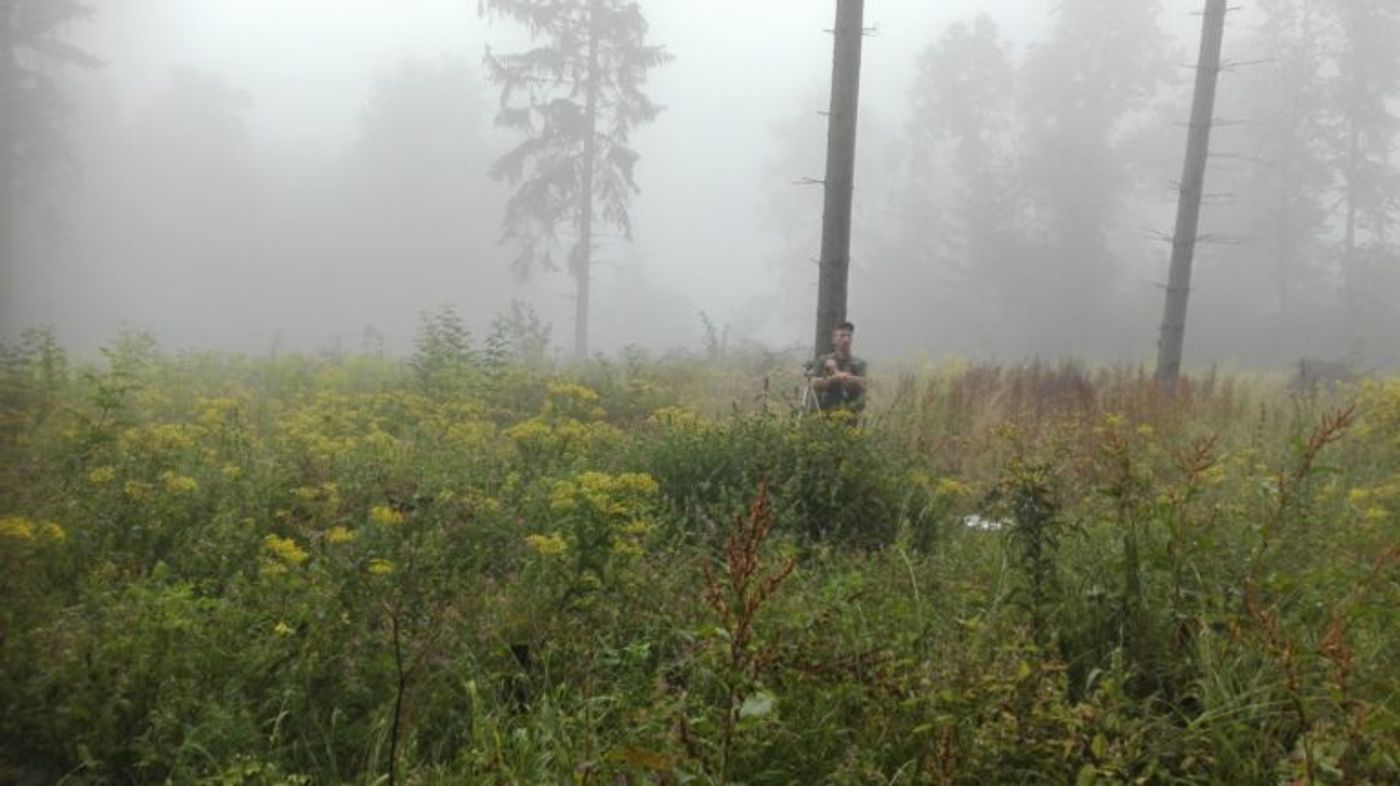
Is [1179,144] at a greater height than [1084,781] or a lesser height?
greater

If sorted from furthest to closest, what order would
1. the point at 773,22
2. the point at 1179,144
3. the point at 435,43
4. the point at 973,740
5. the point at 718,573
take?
the point at 773,22 < the point at 435,43 < the point at 1179,144 < the point at 718,573 < the point at 973,740

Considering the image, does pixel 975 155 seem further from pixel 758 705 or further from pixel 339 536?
pixel 758 705

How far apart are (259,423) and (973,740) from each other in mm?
7163

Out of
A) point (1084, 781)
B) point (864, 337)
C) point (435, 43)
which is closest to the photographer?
point (1084, 781)

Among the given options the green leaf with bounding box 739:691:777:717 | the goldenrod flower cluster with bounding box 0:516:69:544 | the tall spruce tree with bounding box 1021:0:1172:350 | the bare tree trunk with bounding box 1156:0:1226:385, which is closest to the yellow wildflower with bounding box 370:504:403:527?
the goldenrod flower cluster with bounding box 0:516:69:544

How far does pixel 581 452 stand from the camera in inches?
250

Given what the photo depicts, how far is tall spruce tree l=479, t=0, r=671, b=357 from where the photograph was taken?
2823cm

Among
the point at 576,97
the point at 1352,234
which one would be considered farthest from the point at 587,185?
the point at 1352,234

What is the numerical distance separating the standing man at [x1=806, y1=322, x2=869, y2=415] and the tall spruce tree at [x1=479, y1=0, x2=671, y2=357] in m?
19.3

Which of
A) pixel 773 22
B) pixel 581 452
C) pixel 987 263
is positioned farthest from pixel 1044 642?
pixel 773 22

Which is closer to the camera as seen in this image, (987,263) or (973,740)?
(973,740)

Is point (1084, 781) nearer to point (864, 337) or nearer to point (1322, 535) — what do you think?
point (1322, 535)

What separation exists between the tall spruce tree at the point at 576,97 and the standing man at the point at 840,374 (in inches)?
760

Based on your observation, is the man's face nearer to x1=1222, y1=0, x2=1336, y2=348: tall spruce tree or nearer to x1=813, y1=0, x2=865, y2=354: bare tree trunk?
x1=813, y1=0, x2=865, y2=354: bare tree trunk
